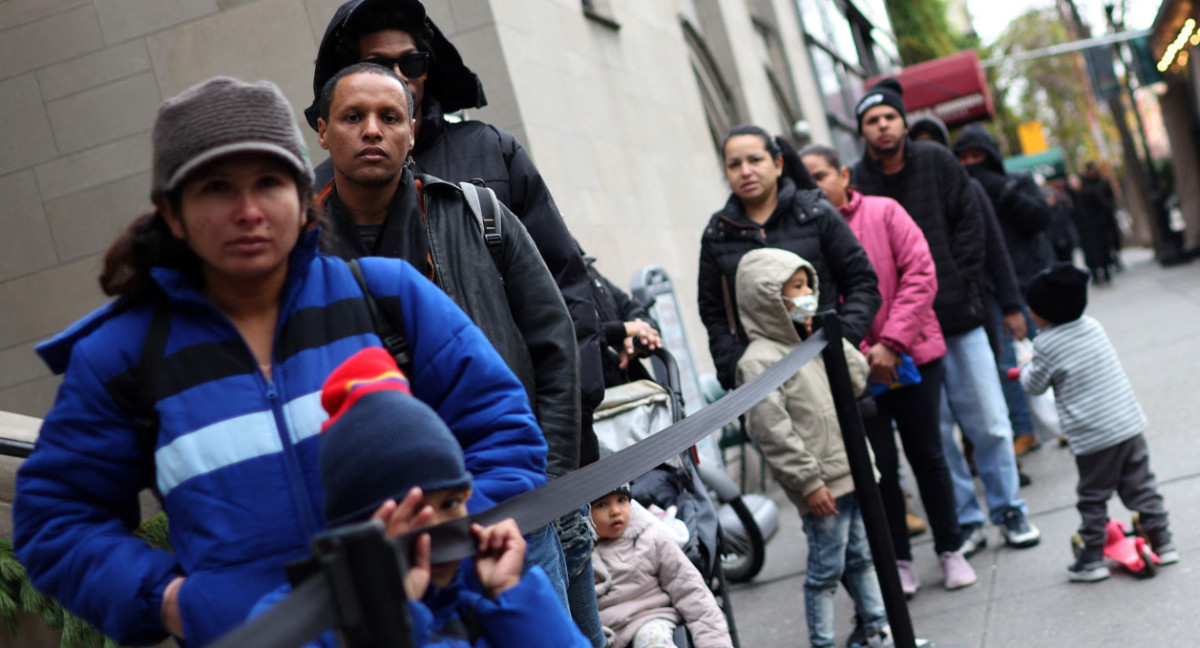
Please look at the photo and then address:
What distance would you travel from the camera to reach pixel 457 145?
3.56 m

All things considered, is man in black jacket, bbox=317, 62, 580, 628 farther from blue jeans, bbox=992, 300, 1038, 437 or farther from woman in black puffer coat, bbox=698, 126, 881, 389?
blue jeans, bbox=992, 300, 1038, 437

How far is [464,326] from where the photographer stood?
2.34 meters

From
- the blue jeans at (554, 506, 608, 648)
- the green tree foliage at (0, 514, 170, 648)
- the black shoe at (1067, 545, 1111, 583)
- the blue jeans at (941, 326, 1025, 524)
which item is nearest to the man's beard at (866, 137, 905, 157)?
the blue jeans at (941, 326, 1025, 524)

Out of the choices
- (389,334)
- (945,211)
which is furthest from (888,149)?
(389,334)

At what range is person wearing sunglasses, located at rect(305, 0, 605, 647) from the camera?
133 inches

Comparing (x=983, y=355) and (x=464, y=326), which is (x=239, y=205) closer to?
(x=464, y=326)

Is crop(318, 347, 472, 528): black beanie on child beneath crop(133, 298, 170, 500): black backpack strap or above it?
beneath

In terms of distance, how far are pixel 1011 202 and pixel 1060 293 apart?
3.66m

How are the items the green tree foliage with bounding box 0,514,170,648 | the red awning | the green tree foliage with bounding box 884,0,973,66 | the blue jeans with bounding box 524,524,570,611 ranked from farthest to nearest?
the green tree foliage with bounding box 884,0,973,66
the red awning
the green tree foliage with bounding box 0,514,170,648
the blue jeans with bounding box 524,524,570,611

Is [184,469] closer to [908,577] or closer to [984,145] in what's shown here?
[908,577]

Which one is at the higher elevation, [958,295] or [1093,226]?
[958,295]

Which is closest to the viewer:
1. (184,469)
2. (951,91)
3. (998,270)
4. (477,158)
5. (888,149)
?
(184,469)

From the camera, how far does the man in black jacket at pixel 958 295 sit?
629 cm

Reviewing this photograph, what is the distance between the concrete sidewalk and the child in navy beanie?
328 centimetres
